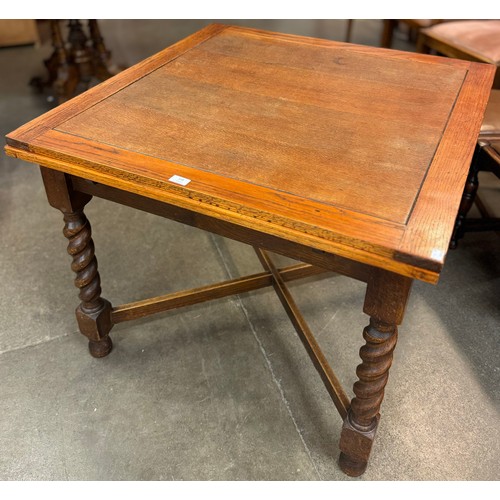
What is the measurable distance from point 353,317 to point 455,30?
1.37 metres

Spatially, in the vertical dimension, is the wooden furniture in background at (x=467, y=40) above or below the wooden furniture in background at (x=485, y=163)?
above

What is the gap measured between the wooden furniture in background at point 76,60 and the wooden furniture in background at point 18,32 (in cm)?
88

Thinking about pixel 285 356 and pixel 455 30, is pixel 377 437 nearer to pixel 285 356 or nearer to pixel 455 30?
pixel 285 356

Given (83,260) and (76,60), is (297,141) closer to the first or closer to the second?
(83,260)

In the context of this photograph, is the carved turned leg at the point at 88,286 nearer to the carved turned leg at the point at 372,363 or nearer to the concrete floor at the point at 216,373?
the concrete floor at the point at 216,373

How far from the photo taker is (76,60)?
2723mm

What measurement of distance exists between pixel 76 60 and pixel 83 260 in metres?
1.86

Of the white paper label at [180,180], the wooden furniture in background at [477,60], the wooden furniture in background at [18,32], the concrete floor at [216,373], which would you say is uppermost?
the white paper label at [180,180]

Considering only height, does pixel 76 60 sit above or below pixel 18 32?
above

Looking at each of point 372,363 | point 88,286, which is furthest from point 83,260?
point 372,363

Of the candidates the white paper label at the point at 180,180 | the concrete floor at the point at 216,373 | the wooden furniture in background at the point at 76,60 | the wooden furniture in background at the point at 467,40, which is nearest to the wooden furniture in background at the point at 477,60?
the wooden furniture in background at the point at 467,40

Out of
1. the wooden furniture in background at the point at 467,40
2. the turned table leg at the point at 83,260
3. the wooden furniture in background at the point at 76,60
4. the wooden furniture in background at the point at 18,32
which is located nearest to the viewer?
the turned table leg at the point at 83,260

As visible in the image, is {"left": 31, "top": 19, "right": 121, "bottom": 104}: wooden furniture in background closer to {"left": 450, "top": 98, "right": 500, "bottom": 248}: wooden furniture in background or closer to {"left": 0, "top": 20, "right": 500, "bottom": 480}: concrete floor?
{"left": 0, "top": 20, "right": 500, "bottom": 480}: concrete floor

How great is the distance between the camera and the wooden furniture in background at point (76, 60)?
2.62 meters
